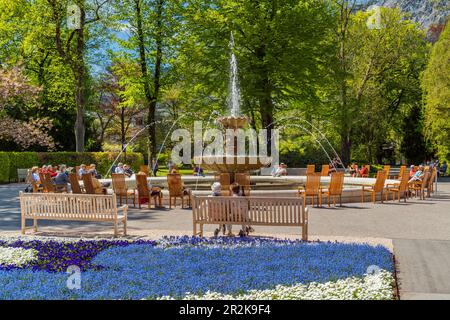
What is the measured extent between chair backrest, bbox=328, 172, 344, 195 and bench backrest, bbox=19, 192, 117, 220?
7581 mm

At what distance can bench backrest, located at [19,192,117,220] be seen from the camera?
→ 1039cm

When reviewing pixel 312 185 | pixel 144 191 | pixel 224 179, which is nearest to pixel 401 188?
pixel 312 185

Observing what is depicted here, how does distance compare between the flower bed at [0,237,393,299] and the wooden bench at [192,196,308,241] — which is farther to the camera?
the wooden bench at [192,196,308,241]

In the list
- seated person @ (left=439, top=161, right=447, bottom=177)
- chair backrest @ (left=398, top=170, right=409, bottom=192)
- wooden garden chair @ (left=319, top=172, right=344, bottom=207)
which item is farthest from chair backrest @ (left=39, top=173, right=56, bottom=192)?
seated person @ (left=439, top=161, right=447, bottom=177)

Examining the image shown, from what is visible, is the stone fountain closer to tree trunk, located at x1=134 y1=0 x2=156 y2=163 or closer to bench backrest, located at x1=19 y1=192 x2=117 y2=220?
bench backrest, located at x1=19 y1=192 x2=117 y2=220

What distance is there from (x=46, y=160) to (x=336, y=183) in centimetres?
2330

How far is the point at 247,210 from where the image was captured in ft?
31.4

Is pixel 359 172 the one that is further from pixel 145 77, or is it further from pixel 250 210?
pixel 250 210

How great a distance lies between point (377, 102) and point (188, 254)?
3819 cm

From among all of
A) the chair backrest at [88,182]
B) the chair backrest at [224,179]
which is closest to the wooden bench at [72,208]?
the chair backrest at [88,182]

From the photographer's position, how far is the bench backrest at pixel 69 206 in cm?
1039

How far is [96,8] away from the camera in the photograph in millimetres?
37000
